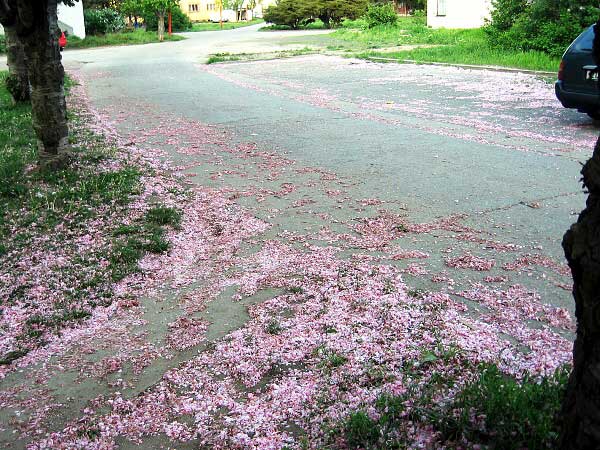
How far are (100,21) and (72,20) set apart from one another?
3.59 metres

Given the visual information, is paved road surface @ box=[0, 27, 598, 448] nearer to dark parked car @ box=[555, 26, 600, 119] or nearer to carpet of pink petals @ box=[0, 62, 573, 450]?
carpet of pink petals @ box=[0, 62, 573, 450]

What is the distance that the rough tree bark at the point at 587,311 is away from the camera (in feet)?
6.25

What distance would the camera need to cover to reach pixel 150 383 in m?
3.47

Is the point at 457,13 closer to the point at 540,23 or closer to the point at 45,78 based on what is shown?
the point at 540,23

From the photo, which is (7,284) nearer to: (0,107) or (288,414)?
(288,414)

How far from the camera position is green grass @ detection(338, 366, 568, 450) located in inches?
104

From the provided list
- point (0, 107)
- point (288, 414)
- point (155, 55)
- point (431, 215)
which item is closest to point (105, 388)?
point (288, 414)

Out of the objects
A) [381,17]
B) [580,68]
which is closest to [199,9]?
[381,17]

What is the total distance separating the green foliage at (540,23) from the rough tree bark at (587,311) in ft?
57.5

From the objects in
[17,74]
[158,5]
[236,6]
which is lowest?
[17,74]

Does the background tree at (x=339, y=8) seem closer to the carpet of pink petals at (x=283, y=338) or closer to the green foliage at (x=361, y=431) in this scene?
the carpet of pink petals at (x=283, y=338)

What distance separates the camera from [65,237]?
5773 millimetres

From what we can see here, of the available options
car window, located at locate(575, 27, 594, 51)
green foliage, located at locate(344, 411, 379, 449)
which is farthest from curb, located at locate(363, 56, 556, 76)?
green foliage, located at locate(344, 411, 379, 449)

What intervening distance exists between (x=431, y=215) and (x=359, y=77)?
44.3 ft
